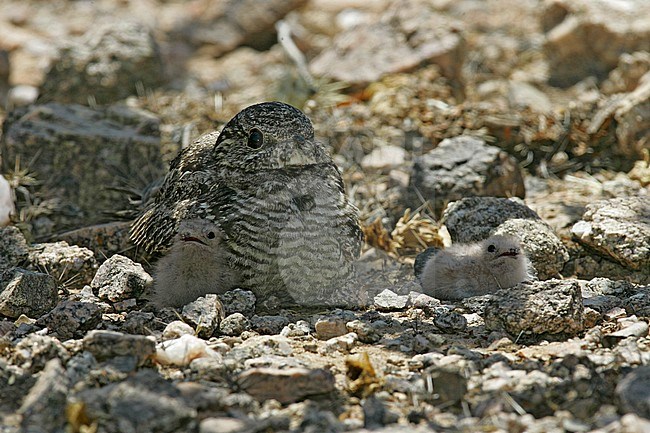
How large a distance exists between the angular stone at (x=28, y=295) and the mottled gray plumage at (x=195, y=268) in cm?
58

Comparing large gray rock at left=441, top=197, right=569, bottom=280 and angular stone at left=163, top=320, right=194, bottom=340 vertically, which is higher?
angular stone at left=163, top=320, right=194, bottom=340

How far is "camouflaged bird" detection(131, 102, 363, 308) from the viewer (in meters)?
5.07

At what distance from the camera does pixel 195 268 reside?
16.6 feet

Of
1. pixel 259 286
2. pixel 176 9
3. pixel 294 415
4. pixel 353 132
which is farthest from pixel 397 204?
pixel 176 9

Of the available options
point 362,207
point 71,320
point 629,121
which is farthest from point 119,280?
point 629,121

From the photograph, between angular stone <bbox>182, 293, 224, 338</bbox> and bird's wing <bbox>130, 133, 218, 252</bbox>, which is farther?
bird's wing <bbox>130, 133, 218, 252</bbox>

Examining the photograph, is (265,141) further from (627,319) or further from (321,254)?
(627,319)

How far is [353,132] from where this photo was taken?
7.96 meters

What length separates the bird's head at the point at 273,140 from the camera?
5.25 m

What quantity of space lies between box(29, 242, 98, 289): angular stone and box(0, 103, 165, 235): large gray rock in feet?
3.60

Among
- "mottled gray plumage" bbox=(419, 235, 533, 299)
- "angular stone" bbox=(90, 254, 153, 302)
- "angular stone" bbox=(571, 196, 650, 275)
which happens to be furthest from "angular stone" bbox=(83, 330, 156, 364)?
"angular stone" bbox=(571, 196, 650, 275)

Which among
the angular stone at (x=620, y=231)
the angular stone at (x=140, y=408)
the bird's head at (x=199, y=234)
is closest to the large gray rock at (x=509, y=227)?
the angular stone at (x=620, y=231)

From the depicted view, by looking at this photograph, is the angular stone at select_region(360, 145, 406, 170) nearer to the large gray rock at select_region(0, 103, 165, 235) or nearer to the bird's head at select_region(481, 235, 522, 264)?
the large gray rock at select_region(0, 103, 165, 235)

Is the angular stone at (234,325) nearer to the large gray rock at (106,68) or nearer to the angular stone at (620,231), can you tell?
the angular stone at (620,231)
